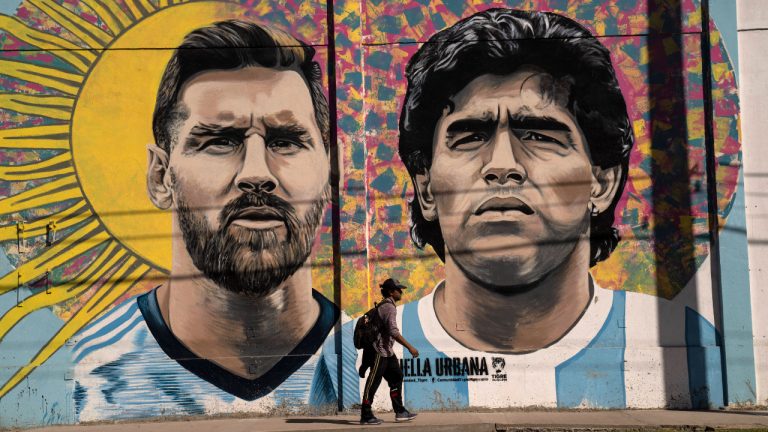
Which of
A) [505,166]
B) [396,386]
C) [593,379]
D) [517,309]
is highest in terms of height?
[505,166]

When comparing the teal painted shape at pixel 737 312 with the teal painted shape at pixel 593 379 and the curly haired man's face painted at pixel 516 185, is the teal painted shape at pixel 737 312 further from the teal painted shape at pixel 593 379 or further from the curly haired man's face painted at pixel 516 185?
the curly haired man's face painted at pixel 516 185

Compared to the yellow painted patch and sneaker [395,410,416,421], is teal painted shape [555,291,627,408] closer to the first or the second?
sneaker [395,410,416,421]

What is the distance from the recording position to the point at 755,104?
1159 centimetres

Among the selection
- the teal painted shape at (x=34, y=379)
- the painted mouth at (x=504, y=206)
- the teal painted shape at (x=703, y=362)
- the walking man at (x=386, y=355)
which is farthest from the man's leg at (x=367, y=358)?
the teal painted shape at (x=703, y=362)

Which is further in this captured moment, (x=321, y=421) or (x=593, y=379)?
(x=593, y=379)

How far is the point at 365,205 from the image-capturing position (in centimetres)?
1157

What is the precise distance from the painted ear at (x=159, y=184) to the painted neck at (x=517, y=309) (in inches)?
141

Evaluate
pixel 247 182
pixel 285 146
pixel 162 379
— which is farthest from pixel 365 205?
pixel 162 379

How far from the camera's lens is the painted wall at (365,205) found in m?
11.4

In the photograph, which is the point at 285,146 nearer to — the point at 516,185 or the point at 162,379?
the point at 516,185

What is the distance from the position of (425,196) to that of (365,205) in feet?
2.49

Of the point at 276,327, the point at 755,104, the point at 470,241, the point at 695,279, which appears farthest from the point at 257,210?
the point at 755,104

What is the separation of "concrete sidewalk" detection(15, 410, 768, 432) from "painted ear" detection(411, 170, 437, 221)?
2.43 m

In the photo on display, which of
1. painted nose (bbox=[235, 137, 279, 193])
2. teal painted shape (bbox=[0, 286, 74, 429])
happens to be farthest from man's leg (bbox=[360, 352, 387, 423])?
teal painted shape (bbox=[0, 286, 74, 429])
